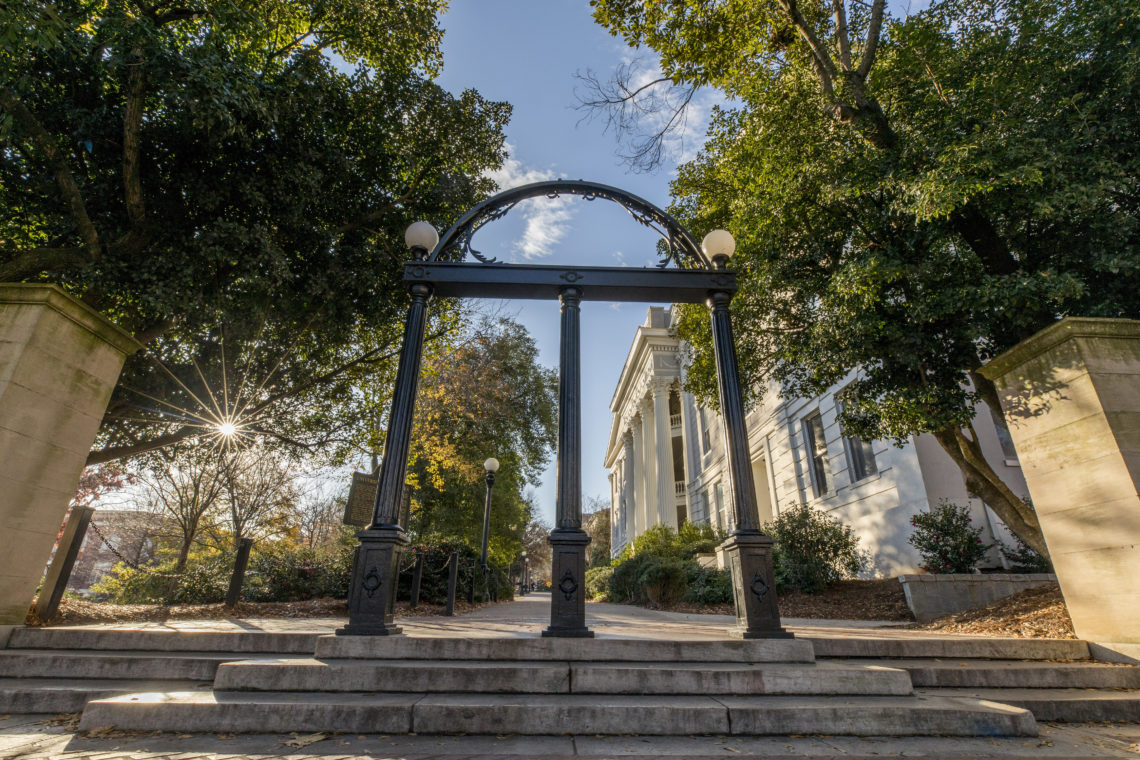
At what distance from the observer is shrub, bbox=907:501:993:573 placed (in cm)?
758

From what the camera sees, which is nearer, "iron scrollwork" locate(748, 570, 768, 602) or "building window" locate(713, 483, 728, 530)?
"iron scrollwork" locate(748, 570, 768, 602)

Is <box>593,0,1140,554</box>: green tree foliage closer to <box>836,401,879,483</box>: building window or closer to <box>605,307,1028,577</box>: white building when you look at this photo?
<box>605,307,1028,577</box>: white building

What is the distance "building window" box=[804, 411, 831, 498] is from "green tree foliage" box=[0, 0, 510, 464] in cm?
1082

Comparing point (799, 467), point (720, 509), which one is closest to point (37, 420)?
point (799, 467)

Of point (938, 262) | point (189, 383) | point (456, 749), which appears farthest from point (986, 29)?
point (189, 383)

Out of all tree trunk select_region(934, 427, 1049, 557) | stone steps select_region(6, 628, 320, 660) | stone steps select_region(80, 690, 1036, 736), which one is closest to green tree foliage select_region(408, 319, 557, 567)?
stone steps select_region(6, 628, 320, 660)

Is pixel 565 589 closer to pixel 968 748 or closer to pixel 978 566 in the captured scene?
pixel 968 748

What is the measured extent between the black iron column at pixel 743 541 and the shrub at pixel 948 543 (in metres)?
5.62

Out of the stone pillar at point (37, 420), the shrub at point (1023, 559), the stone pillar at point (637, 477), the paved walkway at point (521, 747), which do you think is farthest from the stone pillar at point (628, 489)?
the paved walkway at point (521, 747)

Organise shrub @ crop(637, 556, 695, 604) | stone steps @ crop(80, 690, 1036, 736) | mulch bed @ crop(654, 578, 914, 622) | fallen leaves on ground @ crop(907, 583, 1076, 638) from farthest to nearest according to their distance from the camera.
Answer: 1. shrub @ crop(637, 556, 695, 604)
2. mulch bed @ crop(654, 578, 914, 622)
3. fallen leaves on ground @ crop(907, 583, 1076, 638)
4. stone steps @ crop(80, 690, 1036, 736)

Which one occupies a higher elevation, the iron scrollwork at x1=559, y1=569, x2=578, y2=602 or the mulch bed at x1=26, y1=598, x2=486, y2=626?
the iron scrollwork at x1=559, y1=569, x2=578, y2=602

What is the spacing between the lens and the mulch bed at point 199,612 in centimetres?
603

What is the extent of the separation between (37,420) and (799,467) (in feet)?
50.7

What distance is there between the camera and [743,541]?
4020mm
